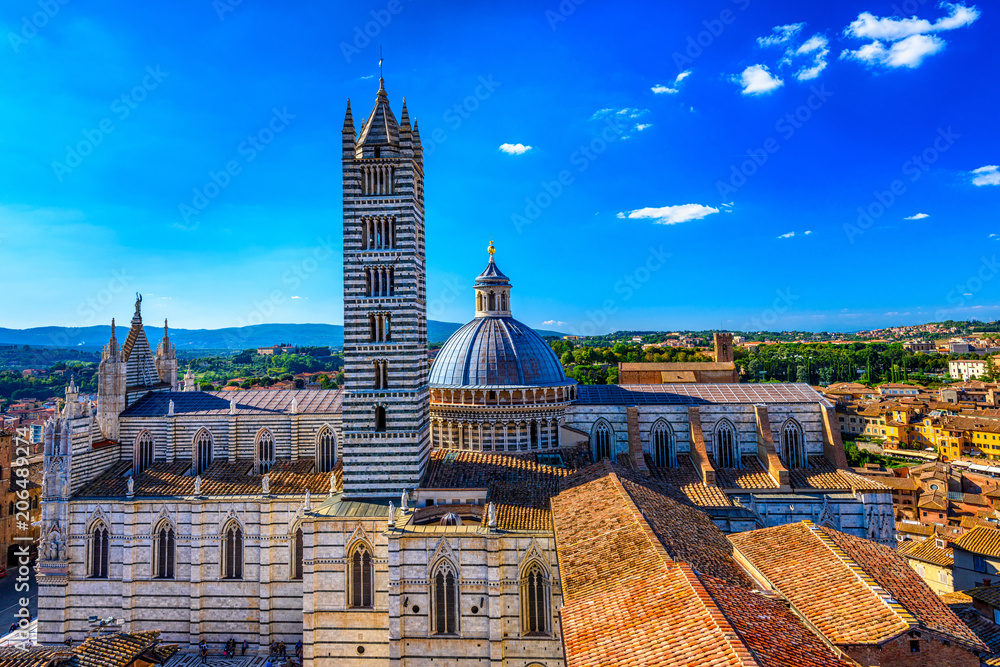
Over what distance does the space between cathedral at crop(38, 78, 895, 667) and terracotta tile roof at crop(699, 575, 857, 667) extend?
272 inches

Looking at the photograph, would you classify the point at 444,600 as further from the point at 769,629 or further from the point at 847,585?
the point at 847,585

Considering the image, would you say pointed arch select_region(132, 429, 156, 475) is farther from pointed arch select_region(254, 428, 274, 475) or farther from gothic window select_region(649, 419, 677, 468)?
gothic window select_region(649, 419, 677, 468)

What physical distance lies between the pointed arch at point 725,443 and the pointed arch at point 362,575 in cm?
2007

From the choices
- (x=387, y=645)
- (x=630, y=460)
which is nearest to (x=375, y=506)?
(x=387, y=645)

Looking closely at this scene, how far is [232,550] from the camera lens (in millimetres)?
29484

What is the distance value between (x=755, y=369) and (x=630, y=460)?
105802 mm

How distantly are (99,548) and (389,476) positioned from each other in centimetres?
1632

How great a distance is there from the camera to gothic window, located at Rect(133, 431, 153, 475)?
33250 millimetres

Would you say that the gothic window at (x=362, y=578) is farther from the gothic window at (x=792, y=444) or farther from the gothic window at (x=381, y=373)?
the gothic window at (x=792, y=444)

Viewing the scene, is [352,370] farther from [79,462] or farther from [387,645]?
[79,462]

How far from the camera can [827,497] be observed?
2836 centimetres

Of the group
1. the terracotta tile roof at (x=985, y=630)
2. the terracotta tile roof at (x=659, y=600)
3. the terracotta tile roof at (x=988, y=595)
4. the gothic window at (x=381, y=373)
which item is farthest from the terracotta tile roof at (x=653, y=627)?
the terracotta tile roof at (x=988, y=595)

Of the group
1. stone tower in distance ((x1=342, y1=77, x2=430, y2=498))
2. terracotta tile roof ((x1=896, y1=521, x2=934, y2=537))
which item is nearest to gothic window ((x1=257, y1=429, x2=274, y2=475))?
stone tower in distance ((x1=342, y1=77, x2=430, y2=498))

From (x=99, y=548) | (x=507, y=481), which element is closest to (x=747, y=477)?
(x=507, y=481)
